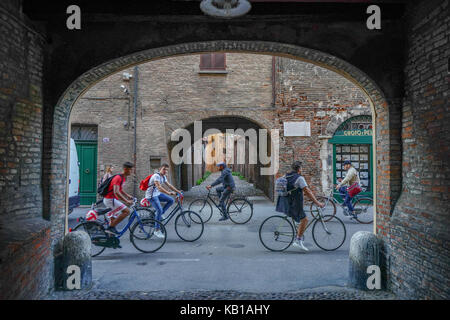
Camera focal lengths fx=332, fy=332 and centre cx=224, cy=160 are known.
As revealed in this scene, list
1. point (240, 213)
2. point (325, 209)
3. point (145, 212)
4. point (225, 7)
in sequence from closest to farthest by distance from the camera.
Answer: point (225, 7) < point (145, 212) < point (240, 213) < point (325, 209)

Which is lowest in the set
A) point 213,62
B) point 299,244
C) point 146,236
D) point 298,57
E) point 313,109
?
point 299,244

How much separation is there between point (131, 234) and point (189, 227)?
4.87 feet

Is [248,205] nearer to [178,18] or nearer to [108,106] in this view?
[178,18]

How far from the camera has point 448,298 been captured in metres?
3.46

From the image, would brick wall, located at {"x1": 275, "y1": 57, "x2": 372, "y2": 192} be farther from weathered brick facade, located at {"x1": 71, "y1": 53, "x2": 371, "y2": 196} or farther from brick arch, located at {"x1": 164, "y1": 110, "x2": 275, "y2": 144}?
brick arch, located at {"x1": 164, "y1": 110, "x2": 275, "y2": 144}

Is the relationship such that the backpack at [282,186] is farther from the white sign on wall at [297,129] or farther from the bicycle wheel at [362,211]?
the white sign on wall at [297,129]

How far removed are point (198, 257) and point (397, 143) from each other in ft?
12.7

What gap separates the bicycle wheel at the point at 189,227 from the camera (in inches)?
292

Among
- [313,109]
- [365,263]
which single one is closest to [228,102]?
[313,109]

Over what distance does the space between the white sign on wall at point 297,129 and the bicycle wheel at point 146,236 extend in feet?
24.7

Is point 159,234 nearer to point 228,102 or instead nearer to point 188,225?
point 188,225

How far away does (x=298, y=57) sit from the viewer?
5301 mm

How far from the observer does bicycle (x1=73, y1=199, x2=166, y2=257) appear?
6.10 metres
